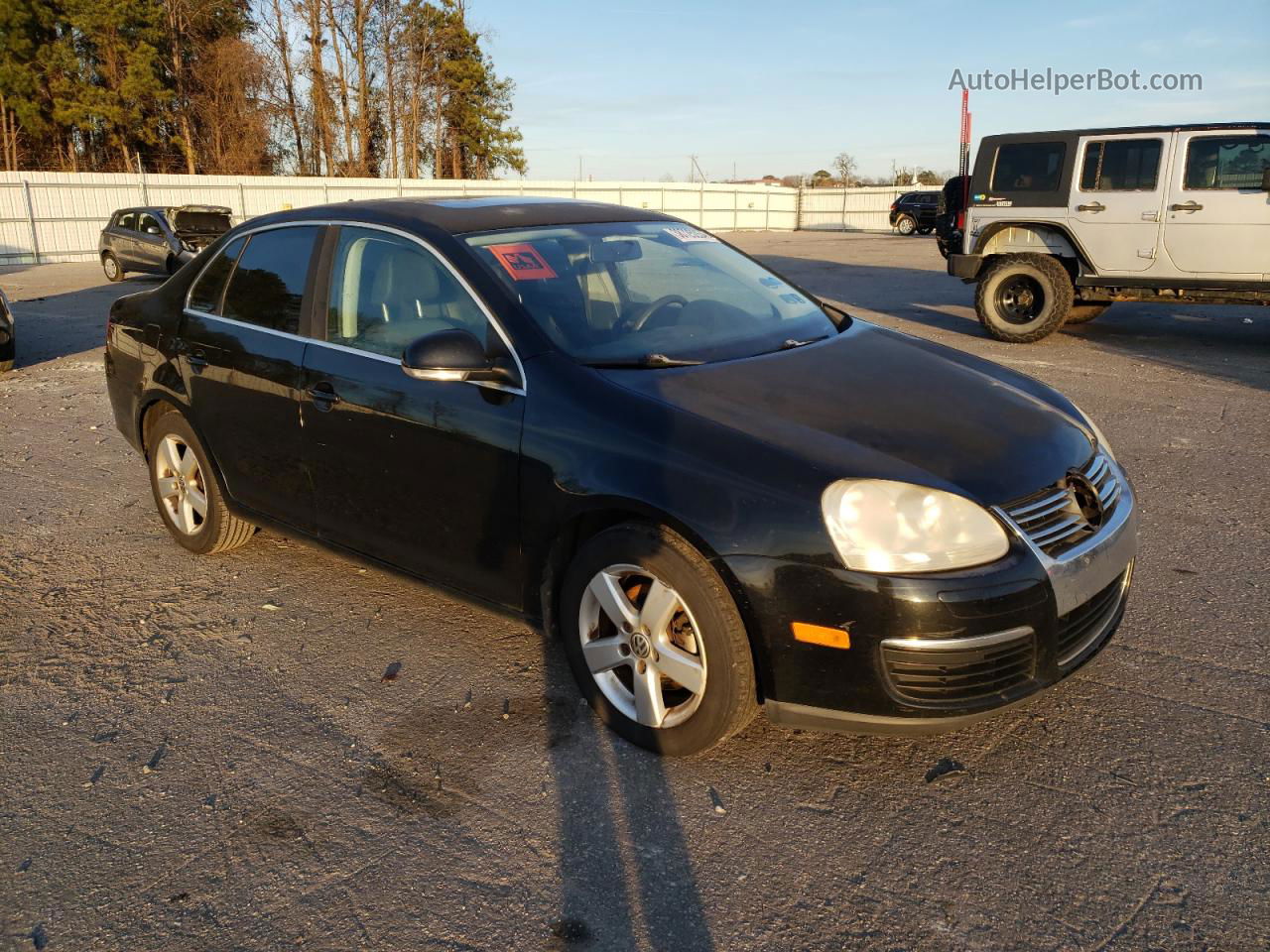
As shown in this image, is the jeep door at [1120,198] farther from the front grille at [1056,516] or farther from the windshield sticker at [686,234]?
the front grille at [1056,516]

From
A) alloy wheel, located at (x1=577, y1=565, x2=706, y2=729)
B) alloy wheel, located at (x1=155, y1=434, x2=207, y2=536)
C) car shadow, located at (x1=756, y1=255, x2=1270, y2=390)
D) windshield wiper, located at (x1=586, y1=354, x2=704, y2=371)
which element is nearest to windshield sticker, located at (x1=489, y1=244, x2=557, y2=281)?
windshield wiper, located at (x1=586, y1=354, x2=704, y2=371)

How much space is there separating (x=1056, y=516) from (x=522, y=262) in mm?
1968

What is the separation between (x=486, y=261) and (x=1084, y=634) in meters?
2.28

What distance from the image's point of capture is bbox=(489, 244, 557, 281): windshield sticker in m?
3.52

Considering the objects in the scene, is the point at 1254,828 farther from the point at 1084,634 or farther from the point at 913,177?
the point at 913,177

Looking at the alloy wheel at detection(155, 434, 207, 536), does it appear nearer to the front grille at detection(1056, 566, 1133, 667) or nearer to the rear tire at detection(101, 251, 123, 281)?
the front grille at detection(1056, 566, 1133, 667)

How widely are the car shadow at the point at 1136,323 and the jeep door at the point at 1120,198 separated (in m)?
1.07

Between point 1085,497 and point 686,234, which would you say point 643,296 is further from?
point 1085,497

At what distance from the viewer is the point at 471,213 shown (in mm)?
3838

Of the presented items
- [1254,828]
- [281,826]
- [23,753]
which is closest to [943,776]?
[1254,828]

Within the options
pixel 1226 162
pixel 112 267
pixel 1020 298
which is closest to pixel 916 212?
pixel 112 267

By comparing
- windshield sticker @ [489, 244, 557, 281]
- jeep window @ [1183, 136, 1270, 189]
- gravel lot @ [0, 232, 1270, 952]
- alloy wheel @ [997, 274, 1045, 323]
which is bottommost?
gravel lot @ [0, 232, 1270, 952]

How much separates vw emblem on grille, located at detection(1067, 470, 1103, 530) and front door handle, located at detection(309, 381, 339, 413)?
8.35 ft

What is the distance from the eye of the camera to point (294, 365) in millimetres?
3914
